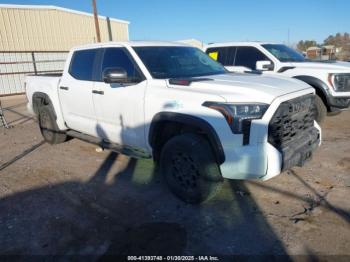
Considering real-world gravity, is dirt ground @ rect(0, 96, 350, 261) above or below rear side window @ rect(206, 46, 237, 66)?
below

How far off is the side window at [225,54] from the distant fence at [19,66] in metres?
10.7

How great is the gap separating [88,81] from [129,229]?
267 cm

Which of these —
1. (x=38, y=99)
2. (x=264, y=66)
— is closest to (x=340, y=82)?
(x=264, y=66)

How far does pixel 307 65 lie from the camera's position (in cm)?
711

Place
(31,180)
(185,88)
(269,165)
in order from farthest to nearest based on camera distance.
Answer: (31,180) → (185,88) → (269,165)

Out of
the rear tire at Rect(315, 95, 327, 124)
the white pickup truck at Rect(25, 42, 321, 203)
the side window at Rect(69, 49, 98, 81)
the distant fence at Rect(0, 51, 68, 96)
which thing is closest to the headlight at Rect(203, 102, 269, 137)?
the white pickup truck at Rect(25, 42, 321, 203)

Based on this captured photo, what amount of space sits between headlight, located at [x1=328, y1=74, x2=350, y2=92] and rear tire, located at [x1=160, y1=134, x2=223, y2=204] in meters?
4.54

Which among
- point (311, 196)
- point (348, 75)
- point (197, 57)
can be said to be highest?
point (197, 57)

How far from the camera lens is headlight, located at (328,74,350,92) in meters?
6.67

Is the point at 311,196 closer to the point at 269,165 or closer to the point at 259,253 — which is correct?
the point at 269,165

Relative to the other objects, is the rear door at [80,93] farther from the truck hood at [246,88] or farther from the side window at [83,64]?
the truck hood at [246,88]

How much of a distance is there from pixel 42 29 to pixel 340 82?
1737 cm

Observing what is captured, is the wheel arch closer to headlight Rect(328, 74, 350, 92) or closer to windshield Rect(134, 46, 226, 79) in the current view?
headlight Rect(328, 74, 350, 92)

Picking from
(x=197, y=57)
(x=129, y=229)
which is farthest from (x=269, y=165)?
(x=197, y=57)
